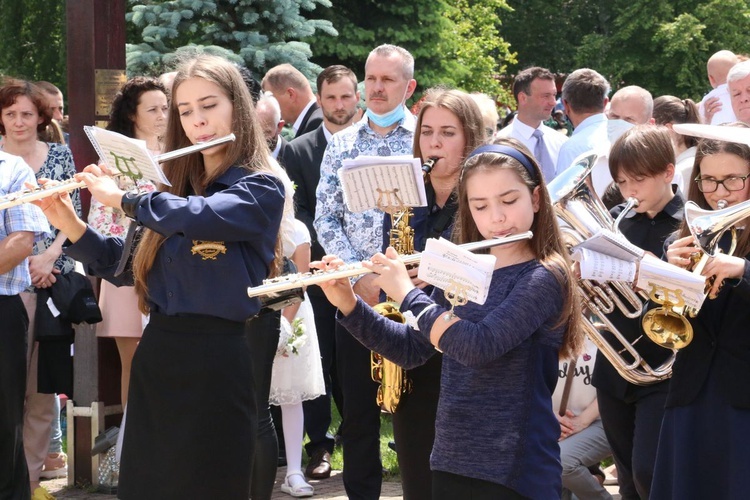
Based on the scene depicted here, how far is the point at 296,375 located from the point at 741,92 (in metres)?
2.93

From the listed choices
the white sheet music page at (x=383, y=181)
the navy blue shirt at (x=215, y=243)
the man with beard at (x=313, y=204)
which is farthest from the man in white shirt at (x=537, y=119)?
the navy blue shirt at (x=215, y=243)

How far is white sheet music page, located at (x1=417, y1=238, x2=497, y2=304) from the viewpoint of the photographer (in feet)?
10.9

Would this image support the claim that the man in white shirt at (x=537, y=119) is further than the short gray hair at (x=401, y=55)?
Yes

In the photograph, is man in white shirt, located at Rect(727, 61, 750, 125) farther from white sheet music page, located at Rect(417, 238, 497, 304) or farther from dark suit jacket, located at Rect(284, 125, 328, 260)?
white sheet music page, located at Rect(417, 238, 497, 304)

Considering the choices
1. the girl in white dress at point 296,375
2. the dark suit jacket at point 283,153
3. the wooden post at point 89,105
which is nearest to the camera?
the girl in white dress at point 296,375

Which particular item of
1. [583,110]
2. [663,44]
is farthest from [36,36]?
[663,44]

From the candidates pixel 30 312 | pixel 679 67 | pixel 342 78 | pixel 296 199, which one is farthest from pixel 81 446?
pixel 679 67

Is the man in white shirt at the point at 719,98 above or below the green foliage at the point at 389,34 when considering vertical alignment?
below

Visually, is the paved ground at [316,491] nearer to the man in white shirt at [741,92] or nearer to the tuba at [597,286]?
the tuba at [597,286]

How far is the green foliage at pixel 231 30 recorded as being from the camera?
10203 mm

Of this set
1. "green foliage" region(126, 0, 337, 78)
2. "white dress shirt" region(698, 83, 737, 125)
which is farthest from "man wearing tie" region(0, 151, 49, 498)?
"green foliage" region(126, 0, 337, 78)

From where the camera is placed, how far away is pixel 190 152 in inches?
158

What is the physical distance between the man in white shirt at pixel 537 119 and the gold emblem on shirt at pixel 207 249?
4.02 m

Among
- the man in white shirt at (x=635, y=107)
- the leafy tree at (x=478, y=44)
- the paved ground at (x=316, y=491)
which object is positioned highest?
the leafy tree at (x=478, y=44)
